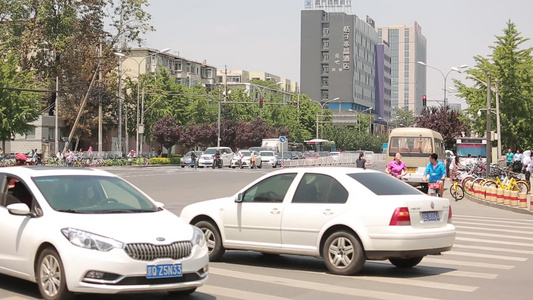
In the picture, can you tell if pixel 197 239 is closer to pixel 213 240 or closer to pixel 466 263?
pixel 213 240

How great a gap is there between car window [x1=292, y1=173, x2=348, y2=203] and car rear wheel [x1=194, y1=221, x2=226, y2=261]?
1.39 metres

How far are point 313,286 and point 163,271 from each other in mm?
2495

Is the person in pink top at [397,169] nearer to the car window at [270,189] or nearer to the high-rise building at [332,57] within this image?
the car window at [270,189]

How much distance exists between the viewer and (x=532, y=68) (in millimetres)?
63312

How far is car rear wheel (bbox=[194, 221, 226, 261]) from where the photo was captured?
471 inches

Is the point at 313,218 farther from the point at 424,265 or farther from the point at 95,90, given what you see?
the point at 95,90

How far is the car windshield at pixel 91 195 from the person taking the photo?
8.83 metres

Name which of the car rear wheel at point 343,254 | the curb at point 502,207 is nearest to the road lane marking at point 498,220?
the curb at point 502,207

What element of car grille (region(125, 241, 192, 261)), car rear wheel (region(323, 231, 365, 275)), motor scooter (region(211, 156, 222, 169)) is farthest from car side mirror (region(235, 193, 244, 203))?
motor scooter (region(211, 156, 222, 169))

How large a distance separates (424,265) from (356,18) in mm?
163947

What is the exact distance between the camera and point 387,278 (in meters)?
10.7

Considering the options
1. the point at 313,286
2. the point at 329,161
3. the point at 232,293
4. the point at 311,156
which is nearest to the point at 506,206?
the point at 313,286

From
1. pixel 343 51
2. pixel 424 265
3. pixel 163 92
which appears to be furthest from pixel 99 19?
pixel 343 51

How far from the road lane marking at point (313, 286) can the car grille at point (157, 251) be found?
81.3 inches
